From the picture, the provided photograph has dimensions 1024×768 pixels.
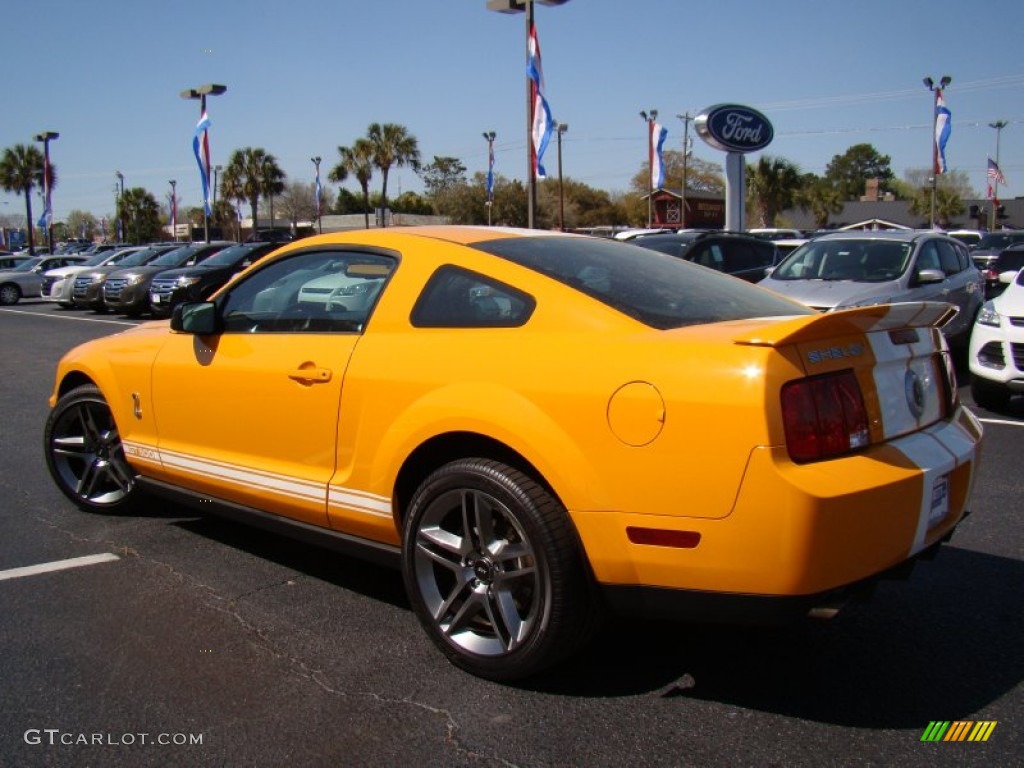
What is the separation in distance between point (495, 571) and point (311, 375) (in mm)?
1125

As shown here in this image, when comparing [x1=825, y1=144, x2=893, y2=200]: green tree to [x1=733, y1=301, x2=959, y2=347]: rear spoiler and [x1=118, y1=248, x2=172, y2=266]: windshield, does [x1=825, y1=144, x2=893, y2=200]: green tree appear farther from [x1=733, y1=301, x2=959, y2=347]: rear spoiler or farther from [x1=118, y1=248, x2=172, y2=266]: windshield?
[x1=733, y1=301, x2=959, y2=347]: rear spoiler

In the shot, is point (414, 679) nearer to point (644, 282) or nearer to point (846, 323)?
point (644, 282)

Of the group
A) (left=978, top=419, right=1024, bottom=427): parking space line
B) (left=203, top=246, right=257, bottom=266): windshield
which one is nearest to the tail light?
(left=978, top=419, right=1024, bottom=427): parking space line

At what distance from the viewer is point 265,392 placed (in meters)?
3.74

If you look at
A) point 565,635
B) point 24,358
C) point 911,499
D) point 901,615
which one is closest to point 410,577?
point 565,635

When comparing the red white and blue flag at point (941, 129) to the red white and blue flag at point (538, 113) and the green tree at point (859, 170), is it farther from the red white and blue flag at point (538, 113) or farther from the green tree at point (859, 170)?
the green tree at point (859, 170)

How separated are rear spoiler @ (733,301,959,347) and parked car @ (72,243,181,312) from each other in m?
21.0

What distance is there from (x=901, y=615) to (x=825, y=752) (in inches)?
46.2

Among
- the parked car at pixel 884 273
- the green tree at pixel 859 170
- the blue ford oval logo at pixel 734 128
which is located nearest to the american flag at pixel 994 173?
the blue ford oval logo at pixel 734 128

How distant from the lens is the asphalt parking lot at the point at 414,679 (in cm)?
265

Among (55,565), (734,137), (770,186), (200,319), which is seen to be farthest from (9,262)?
(770,186)

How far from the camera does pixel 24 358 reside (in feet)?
43.0

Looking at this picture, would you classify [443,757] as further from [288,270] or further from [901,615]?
[288,270]

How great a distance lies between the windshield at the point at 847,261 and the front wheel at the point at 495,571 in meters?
8.08
